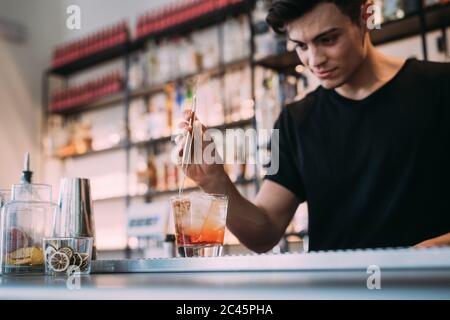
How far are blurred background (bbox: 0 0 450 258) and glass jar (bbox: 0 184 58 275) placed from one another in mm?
2243

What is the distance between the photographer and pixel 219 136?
388 cm

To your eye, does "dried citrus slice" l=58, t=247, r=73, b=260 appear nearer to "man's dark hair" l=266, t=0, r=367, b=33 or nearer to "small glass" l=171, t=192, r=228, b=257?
"small glass" l=171, t=192, r=228, b=257

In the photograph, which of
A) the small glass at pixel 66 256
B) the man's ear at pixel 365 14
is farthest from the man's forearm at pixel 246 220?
the man's ear at pixel 365 14

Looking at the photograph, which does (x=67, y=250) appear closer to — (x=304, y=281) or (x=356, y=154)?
(x=304, y=281)

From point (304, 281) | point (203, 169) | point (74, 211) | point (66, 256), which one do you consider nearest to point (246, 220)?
point (203, 169)

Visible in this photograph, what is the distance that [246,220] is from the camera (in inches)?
52.7

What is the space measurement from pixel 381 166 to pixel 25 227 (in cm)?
79

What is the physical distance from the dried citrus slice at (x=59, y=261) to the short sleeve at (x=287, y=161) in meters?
0.72

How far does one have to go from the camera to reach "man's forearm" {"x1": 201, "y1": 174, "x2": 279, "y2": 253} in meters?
1.22

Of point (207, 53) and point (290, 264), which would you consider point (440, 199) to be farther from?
point (207, 53)

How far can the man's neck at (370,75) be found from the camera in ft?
4.57

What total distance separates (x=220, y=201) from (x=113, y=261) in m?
0.19

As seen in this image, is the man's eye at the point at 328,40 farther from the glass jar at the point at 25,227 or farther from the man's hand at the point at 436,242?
the glass jar at the point at 25,227
